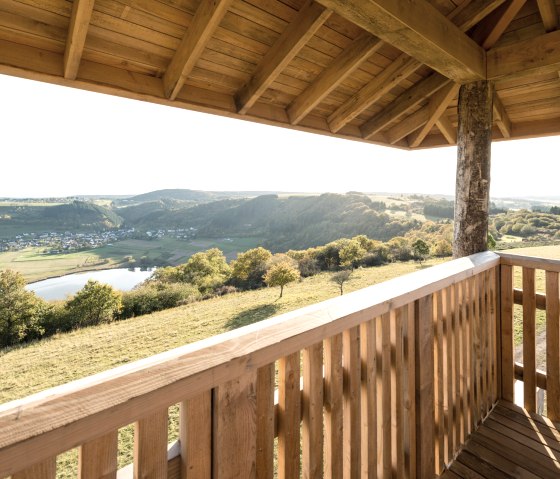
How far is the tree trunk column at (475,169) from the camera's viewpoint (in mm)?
1954

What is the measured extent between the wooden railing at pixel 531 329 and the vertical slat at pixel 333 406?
4.65 feet

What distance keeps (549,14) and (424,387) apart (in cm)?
205

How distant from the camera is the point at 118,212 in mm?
17234

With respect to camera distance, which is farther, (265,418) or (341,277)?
(341,277)

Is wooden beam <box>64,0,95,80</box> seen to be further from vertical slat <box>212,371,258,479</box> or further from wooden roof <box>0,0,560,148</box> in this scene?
vertical slat <box>212,371,258,479</box>

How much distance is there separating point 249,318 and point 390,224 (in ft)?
37.1

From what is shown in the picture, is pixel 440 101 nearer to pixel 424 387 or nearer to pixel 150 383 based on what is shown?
pixel 424 387

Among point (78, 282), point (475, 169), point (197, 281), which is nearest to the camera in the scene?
point (475, 169)

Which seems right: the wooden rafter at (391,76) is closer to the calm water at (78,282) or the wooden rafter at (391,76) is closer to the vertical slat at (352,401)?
the vertical slat at (352,401)

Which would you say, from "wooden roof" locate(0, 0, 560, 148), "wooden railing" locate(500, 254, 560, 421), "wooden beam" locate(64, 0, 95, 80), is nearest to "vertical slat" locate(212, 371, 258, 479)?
"wooden roof" locate(0, 0, 560, 148)

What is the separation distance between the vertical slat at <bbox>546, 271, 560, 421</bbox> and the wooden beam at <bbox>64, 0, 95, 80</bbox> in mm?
2486

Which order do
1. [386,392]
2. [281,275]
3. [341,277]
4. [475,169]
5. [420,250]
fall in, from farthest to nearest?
[420,250] → [341,277] → [281,275] → [475,169] → [386,392]

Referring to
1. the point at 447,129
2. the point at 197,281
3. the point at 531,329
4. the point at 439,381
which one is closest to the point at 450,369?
the point at 439,381

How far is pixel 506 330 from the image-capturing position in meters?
1.85
